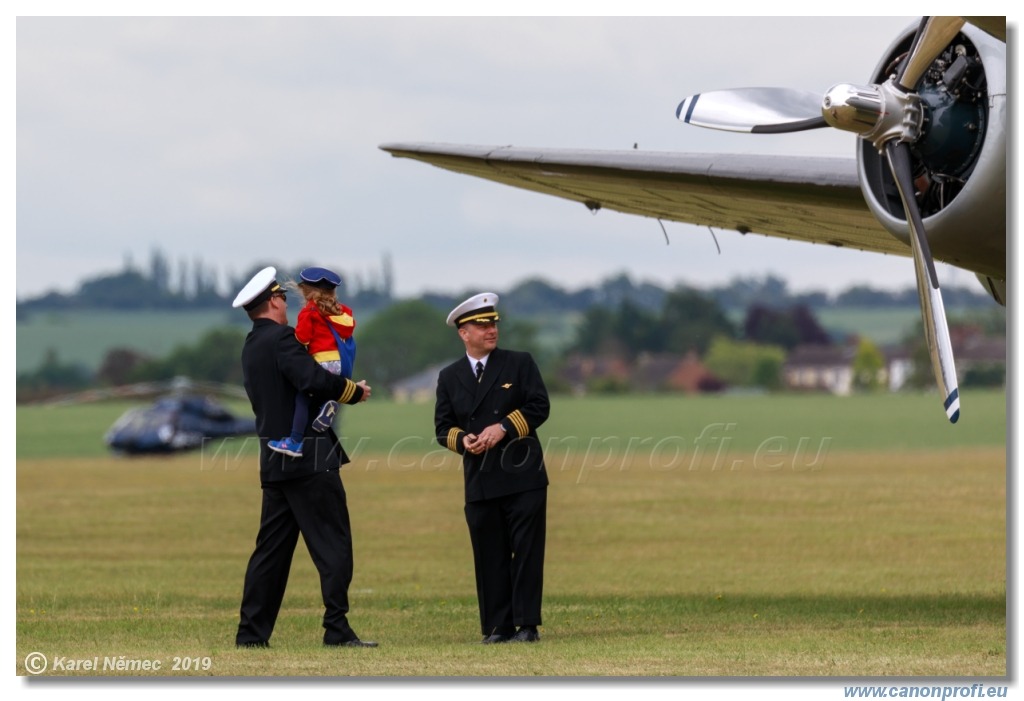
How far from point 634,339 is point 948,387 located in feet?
308

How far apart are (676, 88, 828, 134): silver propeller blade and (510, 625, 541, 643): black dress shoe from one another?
12.7 feet

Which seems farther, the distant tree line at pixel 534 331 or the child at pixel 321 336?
the distant tree line at pixel 534 331

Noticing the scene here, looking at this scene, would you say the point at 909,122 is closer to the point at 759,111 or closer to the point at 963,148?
the point at 963,148

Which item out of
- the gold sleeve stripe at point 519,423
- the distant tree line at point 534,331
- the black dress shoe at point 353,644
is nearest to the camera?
the black dress shoe at point 353,644

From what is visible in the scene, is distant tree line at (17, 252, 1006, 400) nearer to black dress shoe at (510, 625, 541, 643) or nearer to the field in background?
the field in background

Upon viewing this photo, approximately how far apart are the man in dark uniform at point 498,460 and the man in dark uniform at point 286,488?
Answer: 80 centimetres

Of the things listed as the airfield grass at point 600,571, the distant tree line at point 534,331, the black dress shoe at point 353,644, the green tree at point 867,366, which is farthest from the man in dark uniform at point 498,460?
the green tree at point 867,366

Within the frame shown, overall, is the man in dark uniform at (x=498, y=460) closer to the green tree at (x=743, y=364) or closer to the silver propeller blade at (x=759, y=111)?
the silver propeller blade at (x=759, y=111)

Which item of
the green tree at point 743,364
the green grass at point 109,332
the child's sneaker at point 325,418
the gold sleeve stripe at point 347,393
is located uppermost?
the gold sleeve stripe at point 347,393

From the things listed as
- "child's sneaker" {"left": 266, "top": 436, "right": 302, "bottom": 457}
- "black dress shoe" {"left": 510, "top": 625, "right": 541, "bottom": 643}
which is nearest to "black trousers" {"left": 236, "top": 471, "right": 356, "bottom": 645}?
"child's sneaker" {"left": 266, "top": 436, "right": 302, "bottom": 457}

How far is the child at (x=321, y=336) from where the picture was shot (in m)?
10.4

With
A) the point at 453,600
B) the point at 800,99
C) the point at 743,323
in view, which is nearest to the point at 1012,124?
the point at 800,99

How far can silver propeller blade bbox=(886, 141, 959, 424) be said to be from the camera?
10.8 m

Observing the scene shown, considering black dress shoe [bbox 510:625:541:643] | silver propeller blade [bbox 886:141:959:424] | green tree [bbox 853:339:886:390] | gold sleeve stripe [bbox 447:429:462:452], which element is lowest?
green tree [bbox 853:339:886:390]
